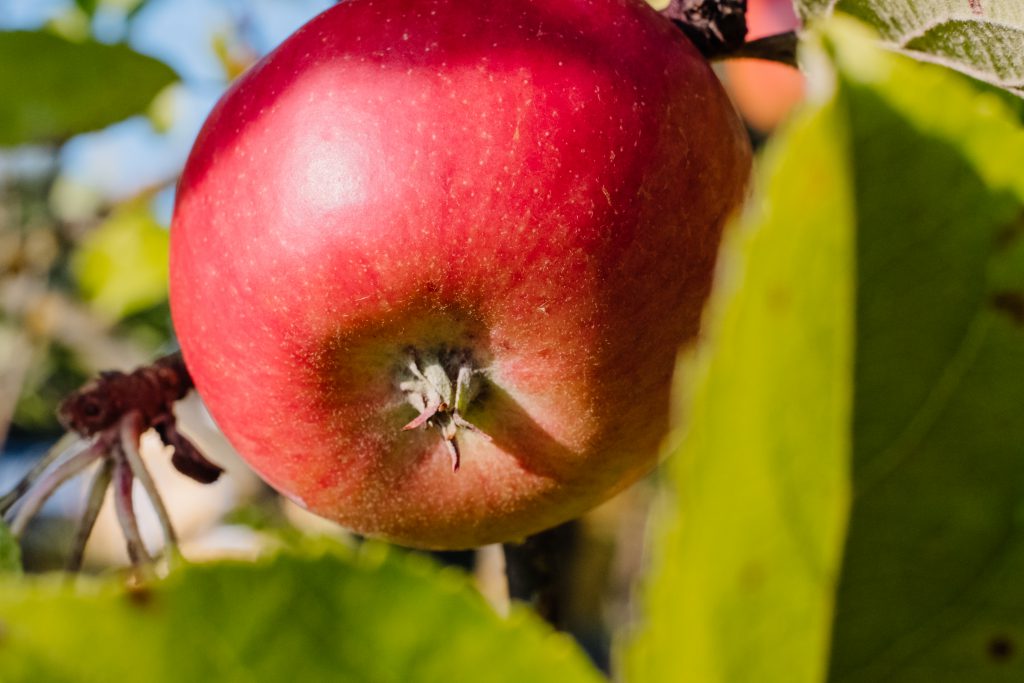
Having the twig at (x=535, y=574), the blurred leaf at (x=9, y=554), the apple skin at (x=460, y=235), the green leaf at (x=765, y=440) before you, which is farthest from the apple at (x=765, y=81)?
the green leaf at (x=765, y=440)

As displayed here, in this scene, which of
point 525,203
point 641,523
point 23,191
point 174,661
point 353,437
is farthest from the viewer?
point 23,191

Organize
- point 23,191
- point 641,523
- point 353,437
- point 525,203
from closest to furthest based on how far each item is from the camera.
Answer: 1. point 525,203
2. point 353,437
3. point 641,523
4. point 23,191

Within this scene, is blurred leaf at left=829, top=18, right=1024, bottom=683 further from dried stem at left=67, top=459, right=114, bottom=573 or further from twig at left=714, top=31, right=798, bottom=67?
dried stem at left=67, top=459, right=114, bottom=573

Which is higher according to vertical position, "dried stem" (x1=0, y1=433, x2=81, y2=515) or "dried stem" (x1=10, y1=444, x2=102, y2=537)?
"dried stem" (x1=10, y1=444, x2=102, y2=537)

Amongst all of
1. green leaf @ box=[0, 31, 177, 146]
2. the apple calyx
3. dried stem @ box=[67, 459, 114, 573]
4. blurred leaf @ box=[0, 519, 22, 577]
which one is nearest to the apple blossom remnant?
dried stem @ box=[67, 459, 114, 573]

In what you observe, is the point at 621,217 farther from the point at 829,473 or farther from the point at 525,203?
the point at 829,473

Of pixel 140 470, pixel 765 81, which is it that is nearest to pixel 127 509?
pixel 140 470

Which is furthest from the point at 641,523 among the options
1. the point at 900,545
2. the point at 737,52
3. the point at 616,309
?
the point at 900,545
